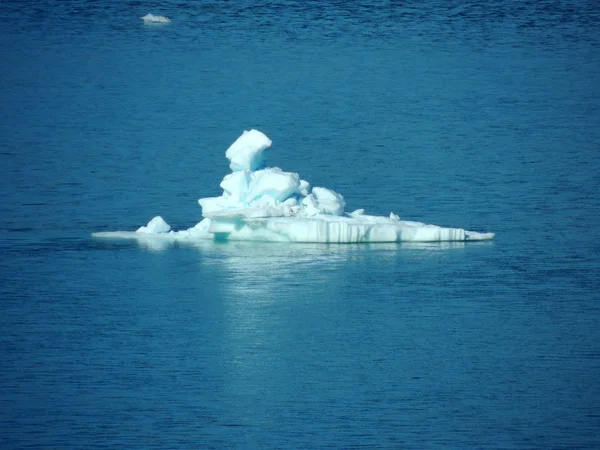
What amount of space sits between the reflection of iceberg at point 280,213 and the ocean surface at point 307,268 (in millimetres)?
416

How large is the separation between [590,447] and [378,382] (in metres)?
4.27

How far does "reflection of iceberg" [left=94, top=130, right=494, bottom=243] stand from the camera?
32.1m

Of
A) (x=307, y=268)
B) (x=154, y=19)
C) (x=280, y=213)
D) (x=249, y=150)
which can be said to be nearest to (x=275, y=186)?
(x=280, y=213)

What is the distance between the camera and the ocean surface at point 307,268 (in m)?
24.4

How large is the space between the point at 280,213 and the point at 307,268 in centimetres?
137

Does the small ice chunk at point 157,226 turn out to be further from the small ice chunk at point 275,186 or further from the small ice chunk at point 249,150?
the small ice chunk at point 275,186

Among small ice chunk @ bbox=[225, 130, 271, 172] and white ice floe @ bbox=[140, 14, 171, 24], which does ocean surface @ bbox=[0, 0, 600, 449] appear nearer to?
small ice chunk @ bbox=[225, 130, 271, 172]

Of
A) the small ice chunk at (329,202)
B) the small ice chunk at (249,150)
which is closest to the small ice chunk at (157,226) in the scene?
the small ice chunk at (249,150)

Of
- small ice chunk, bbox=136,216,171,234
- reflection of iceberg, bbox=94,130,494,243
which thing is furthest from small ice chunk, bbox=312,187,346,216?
small ice chunk, bbox=136,216,171,234

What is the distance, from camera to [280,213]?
32281mm

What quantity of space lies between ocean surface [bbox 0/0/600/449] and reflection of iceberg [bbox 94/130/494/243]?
416 millimetres

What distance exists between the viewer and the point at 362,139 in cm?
5066

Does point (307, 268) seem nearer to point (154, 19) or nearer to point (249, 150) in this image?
point (249, 150)

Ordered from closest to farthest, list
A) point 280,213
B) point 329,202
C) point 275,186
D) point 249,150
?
point 275,186 < point 280,213 < point 329,202 < point 249,150
